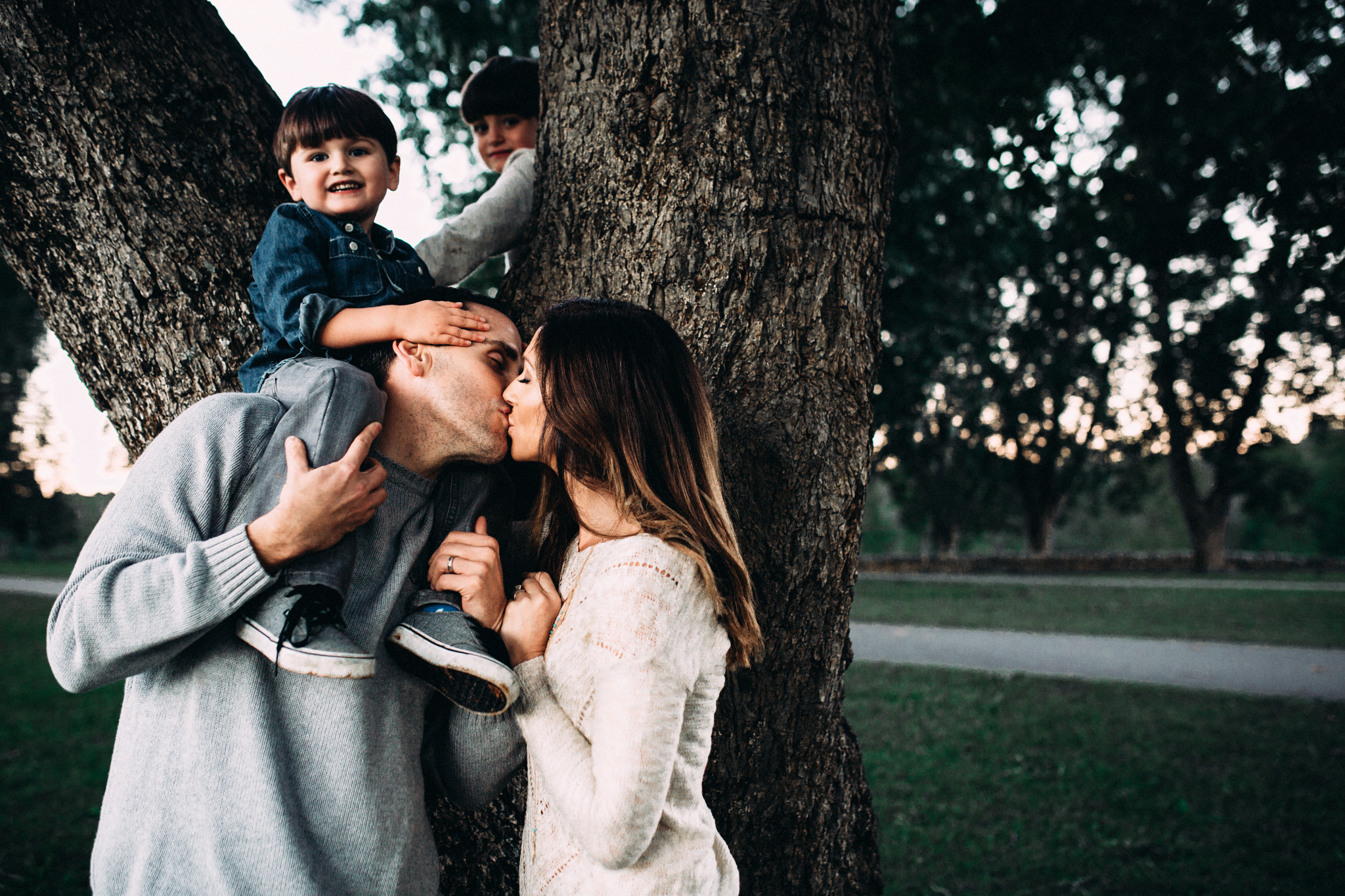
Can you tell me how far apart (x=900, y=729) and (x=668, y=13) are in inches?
248

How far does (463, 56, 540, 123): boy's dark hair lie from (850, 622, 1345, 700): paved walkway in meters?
7.85

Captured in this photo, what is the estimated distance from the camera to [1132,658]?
910 centimetres

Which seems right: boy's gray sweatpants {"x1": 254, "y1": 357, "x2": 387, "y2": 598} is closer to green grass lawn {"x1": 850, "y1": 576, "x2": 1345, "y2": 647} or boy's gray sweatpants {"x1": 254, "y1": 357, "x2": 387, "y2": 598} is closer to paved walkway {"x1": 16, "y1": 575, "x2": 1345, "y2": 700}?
paved walkway {"x1": 16, "y1": 575, "x2": 1345, "y2": 700}

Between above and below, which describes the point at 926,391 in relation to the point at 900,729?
above

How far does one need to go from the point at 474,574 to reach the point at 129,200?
1.28 metres

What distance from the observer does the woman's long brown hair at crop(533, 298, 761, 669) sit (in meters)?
1.61

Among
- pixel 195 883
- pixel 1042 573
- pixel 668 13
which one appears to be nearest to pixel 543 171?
pixel 668 13

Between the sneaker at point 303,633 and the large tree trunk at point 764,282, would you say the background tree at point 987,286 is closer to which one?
the large tree trunk at point 764,282


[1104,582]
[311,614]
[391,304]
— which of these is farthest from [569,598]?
[1104,582]

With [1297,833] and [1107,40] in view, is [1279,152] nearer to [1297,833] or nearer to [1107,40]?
[1107,40]

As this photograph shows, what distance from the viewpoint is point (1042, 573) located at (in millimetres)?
20938

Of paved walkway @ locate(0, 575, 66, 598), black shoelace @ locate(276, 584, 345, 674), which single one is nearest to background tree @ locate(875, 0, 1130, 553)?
black shoelace @ locate(276, 584, 345, 674)

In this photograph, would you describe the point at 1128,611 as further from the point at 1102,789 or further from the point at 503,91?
the point at 503,91

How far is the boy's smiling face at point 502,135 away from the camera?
3.18m
